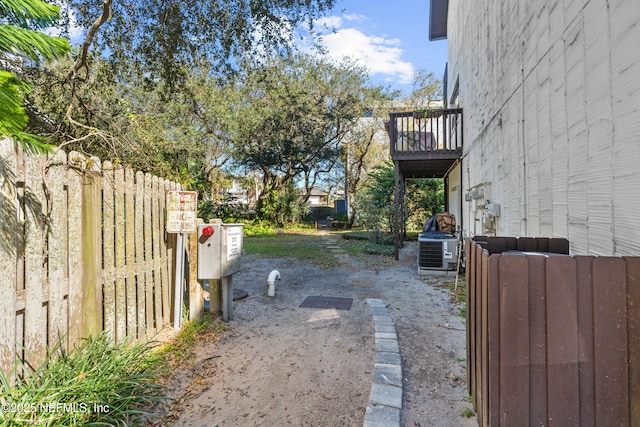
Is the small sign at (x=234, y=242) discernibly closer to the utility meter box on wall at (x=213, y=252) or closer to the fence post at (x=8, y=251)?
the utility meter box on wall at (x=213, y=252)

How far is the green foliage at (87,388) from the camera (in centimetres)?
183

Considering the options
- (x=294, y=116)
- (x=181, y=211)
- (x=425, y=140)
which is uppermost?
(x=294, y=116)

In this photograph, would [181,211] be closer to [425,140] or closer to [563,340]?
[563,340]

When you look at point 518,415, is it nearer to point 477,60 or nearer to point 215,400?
point 215,400

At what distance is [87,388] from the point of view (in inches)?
81.7

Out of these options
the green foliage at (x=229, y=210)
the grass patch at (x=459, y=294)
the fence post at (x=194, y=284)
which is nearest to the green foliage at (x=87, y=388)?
the fence post at (x=194, y=284)

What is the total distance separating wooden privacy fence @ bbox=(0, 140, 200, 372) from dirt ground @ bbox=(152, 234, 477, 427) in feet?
2.76

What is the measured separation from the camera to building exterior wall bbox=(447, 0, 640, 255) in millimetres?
1683

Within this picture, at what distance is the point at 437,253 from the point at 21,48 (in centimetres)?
706

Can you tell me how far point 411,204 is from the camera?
14.0 m

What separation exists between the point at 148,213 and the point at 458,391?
3.30 metres

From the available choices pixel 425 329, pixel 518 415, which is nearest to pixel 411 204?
pixel 425 329

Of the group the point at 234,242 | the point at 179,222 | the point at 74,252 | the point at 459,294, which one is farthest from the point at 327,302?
the point at 74,252

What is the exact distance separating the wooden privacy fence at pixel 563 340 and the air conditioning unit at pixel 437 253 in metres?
5.74
